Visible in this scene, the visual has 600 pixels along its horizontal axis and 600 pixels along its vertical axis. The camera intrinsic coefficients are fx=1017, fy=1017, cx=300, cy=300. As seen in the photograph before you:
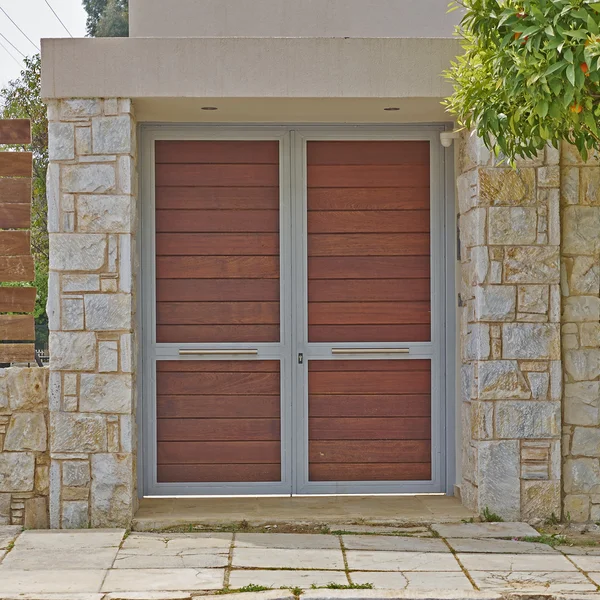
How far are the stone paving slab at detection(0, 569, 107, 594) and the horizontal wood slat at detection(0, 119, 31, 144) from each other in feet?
9.57

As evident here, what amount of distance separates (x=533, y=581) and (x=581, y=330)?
6.56ft

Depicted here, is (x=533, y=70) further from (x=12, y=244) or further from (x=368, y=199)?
(x=12, y=244)

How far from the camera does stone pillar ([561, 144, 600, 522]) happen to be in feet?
22.4

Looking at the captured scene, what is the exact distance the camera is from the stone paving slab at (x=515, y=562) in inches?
226

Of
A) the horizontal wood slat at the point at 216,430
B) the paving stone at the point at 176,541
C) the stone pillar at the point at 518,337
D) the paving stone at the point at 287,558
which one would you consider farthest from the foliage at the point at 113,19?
the paving stone at the point at 287,558

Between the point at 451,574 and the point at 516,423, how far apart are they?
1485 millimetres

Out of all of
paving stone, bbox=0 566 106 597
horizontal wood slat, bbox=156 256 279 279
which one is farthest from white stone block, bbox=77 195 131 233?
paving stone, bbox=0 566 106 597

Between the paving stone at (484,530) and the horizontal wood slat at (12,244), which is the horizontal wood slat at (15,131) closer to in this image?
the horizontal wood slat at (12,244)

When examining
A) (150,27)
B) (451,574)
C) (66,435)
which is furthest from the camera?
(150,27)

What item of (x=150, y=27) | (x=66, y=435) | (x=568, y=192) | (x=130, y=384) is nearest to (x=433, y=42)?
(x=568, y=192)

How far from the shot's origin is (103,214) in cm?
671

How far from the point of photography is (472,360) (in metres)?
6.88

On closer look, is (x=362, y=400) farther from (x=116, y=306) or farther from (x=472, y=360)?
(x=116, y=306)

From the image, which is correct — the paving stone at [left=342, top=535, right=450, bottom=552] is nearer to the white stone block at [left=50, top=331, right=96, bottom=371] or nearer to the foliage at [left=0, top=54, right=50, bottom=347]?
the white stone block at [left=50, top=331, right=96, bottom=371]
